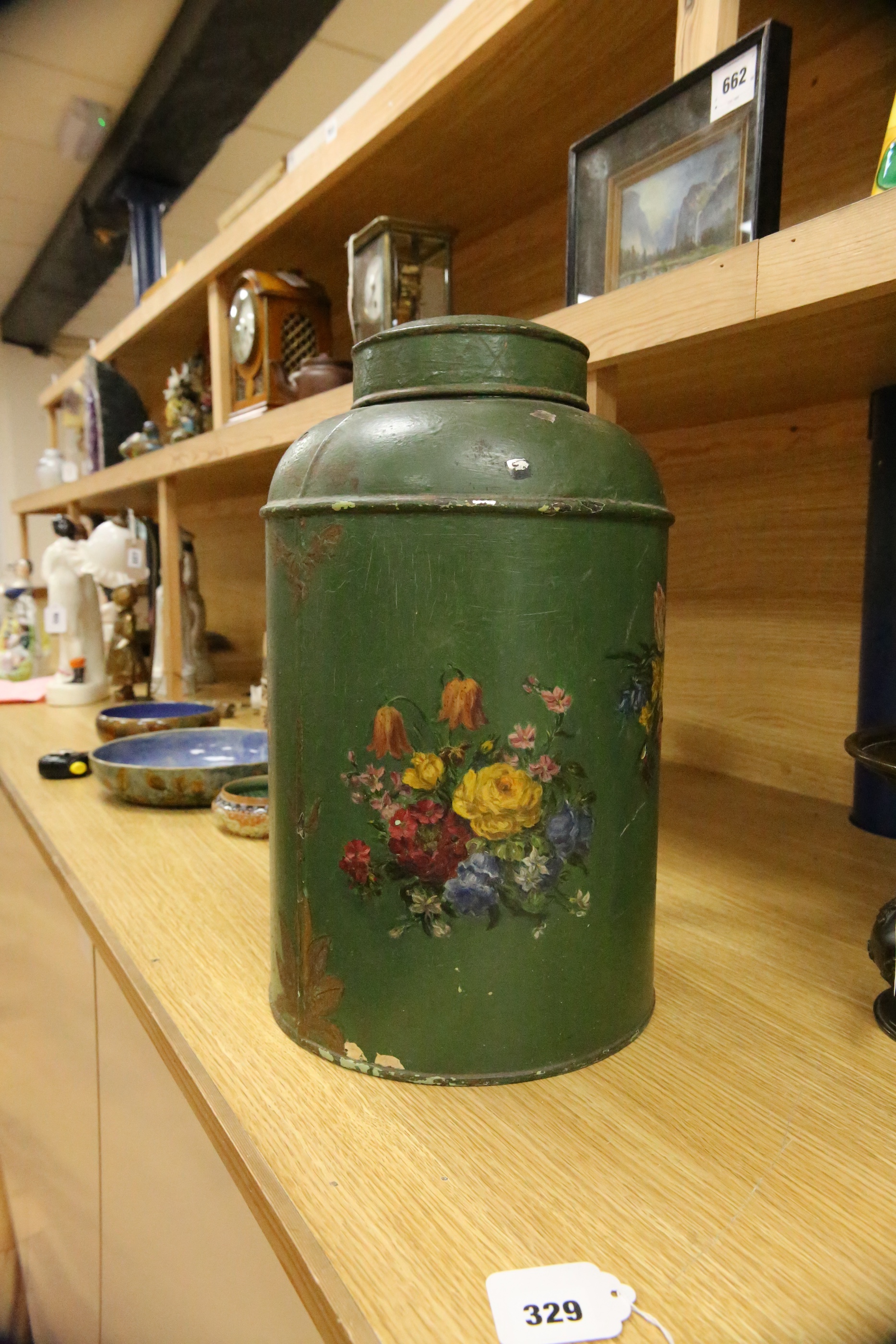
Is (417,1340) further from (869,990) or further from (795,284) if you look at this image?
(795,284)

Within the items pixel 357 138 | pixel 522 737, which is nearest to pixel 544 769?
pixel 522 737

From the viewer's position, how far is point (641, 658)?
56cm

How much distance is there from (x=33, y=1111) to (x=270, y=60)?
82.9 inches

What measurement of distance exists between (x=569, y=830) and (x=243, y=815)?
1.90 feet

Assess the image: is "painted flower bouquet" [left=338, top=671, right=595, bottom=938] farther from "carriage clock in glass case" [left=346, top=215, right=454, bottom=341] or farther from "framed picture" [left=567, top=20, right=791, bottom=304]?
"carriage clock in glass case" [left=346, top=215, right=454, bottom=341]

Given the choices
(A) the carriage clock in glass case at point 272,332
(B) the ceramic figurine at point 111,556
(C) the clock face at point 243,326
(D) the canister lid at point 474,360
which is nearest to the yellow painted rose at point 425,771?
(D) the canister lid at point 474,360

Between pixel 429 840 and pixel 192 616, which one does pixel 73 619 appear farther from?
pixel 429 840

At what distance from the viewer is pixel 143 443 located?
6.50 feet

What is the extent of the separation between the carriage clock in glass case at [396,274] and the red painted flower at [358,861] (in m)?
0.84

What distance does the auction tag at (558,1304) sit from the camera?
0.36m

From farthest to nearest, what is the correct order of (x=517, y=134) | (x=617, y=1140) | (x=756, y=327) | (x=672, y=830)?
(x=517, y=134) < (x=672, y=830) < (x=756, y=327) < (x=617, y=1140)

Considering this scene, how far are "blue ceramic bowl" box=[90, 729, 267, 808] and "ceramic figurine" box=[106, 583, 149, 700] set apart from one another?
71 centimetres

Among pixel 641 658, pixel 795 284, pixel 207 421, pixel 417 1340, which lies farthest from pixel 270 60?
pixel 417 1340

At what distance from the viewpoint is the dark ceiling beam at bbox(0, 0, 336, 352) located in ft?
6.01
